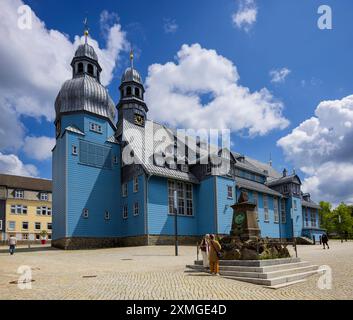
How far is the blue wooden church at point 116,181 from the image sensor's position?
1307 inches

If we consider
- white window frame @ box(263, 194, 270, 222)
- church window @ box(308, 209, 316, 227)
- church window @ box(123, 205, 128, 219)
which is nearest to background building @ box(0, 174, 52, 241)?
church window @ box(123, 205, 128, 219)

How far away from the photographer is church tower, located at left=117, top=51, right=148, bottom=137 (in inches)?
1726

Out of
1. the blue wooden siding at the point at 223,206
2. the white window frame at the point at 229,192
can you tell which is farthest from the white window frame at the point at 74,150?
the white window frame at the point at 229,192

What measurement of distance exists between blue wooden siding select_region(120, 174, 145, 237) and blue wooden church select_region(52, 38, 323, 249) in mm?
93

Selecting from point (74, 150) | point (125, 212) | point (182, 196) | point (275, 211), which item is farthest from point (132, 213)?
point (275, 211)

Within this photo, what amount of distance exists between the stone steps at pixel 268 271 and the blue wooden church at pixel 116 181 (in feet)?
64.0

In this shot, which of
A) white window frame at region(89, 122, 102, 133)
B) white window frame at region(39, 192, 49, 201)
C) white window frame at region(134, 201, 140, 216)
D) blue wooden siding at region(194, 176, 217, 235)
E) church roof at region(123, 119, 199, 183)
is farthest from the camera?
white window frame at region(39, 192, 49, 201)

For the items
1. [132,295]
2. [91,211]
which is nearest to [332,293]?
[132,295]

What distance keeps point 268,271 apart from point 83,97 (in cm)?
2807

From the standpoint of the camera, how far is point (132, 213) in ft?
115

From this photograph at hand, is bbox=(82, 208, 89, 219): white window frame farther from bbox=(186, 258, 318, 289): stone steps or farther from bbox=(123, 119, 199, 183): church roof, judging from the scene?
bbox=(186, 258, 318, 289): stone steps

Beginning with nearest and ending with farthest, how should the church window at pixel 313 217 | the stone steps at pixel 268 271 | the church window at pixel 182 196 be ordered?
the stone steps at pixel 268 271 < the church window at pixel 182 196 < the church window at pixel 313 217

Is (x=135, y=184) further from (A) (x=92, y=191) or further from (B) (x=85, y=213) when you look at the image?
(B) (x=85, y=213)

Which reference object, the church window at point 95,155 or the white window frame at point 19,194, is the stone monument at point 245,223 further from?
the white window frame at point 19,194
